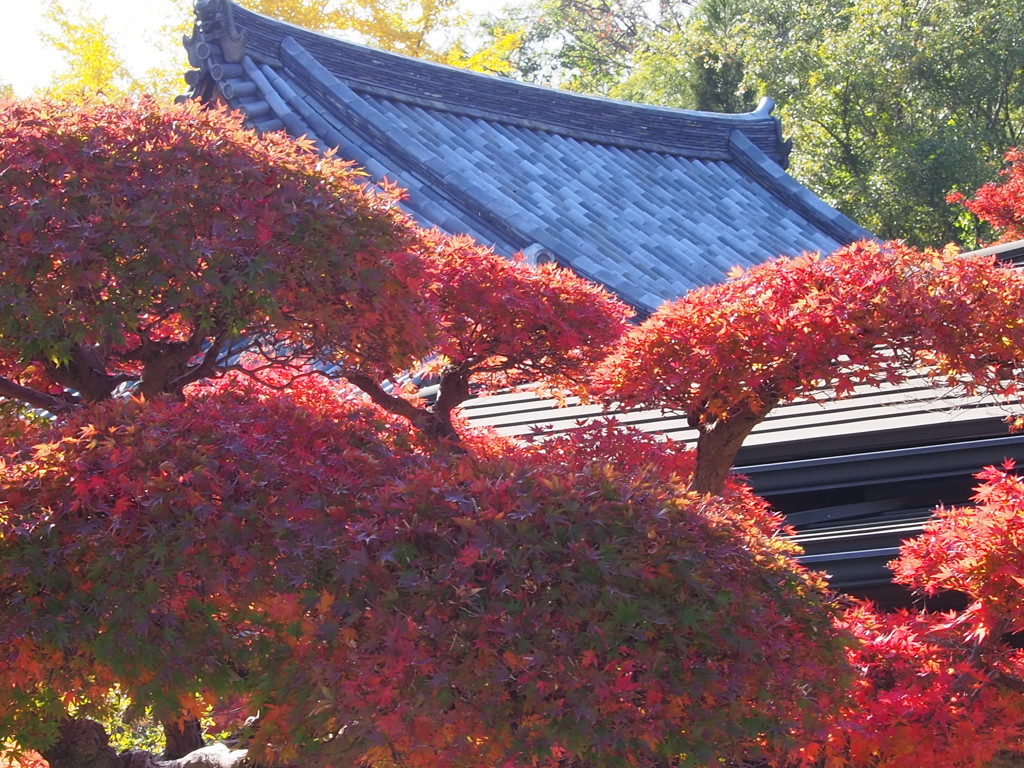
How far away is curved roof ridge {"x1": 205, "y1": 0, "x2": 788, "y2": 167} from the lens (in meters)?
9.54

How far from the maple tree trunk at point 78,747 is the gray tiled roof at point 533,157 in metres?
5.28

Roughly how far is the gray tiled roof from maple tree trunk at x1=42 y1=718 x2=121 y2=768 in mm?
5276

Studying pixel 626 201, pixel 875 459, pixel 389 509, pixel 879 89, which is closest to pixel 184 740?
pixel 389 509

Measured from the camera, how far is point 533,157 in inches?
420

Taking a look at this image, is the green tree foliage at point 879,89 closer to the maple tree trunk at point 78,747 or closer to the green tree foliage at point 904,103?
the green tree foliage at point 904,103

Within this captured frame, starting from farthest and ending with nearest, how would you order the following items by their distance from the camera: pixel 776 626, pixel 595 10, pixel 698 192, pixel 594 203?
pixel 595 10 < pixel 698 192 < pixel 594 203 < pixel 776 626

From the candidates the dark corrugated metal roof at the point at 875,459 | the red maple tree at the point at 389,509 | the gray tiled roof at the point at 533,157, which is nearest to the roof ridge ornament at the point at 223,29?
the gray tiled roof at the point at 533,157

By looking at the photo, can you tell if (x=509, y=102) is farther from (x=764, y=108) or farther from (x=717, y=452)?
(x=717, y=452)

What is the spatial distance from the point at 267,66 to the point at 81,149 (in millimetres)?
6798

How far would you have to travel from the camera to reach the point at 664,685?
2.48 meters

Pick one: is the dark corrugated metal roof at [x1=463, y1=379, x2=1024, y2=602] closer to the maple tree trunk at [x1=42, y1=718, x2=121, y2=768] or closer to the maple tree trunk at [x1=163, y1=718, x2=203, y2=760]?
the maple tree trunk at [x1=163, y1=718, x2=203, y2=760]

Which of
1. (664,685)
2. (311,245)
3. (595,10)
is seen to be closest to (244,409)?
(311,245)

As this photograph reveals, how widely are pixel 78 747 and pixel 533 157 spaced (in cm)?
810

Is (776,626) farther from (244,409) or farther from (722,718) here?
(244,409)
